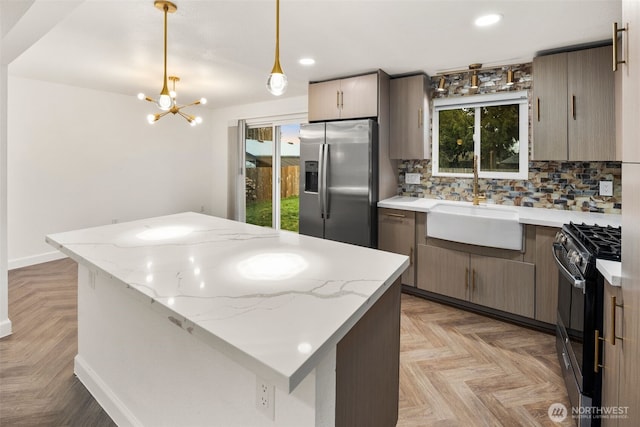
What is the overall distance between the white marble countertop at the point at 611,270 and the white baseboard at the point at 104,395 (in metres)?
2.14

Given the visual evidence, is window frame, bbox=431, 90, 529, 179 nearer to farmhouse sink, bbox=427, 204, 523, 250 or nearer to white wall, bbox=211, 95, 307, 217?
farmhouse sink, bbox=427, 204, 523, 250

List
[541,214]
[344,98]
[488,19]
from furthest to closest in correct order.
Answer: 1. [344,98]
2. [541,214]
3. [488,19]

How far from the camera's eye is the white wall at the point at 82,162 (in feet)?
13.4

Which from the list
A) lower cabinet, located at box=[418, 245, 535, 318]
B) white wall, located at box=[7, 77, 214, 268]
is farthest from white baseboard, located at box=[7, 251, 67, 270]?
lower cabinet, located at box=[418, 245, 535, 318]

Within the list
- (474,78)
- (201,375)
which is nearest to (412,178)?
(474,78)

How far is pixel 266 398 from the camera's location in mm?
985

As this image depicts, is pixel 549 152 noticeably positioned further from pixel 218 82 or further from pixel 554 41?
pixel 218 82

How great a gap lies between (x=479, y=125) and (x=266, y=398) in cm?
351

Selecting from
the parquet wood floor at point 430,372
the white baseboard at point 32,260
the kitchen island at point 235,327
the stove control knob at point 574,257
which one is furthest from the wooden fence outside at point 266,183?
the stove control knob at point 574,257

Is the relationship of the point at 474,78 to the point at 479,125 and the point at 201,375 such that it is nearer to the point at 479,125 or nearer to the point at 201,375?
the point at 479,125

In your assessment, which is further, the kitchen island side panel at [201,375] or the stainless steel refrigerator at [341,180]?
the stainless steel refrigerator at [341,180]

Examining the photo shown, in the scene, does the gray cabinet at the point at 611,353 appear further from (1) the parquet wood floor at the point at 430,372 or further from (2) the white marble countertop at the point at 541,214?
(2) the white marble countertop at the point at 541,214

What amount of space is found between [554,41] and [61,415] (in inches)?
164

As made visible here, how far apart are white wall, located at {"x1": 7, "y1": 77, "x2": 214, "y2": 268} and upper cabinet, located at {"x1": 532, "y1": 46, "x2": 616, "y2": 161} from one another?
17.0 feet
